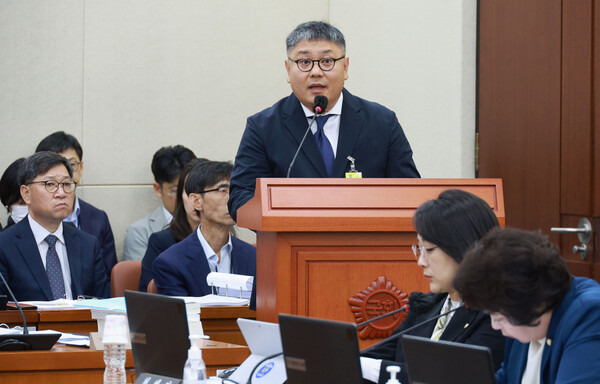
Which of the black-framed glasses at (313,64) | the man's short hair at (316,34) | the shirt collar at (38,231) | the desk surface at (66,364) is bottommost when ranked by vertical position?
the desk surface at (66,364)

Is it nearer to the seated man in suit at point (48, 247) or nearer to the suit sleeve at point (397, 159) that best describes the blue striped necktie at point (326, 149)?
the suit sleeve at point (397, 159)

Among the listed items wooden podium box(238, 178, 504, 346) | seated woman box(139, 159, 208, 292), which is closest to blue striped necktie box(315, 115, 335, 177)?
wooden podium box(238, 178, 504, 346)

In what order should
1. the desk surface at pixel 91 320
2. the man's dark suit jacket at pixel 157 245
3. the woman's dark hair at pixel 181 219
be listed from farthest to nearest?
the woman's dark hair at pixel 181 219 < the man's dark suit jacket at pixel 157 245 < the desk surface at pixel 91 320

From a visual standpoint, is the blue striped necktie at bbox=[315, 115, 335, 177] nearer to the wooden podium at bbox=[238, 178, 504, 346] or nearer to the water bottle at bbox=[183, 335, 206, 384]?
the wooden podium at bbox=[238, 178, 504, 346]

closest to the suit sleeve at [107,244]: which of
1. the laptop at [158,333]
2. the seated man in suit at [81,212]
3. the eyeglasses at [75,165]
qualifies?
the seated man in suit at [81,212]

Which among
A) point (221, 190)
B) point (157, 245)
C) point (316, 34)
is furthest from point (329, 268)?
point (157, 245)

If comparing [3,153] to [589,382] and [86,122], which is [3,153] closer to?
[86,122]

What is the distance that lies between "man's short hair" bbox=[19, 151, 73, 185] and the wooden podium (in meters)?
1.94

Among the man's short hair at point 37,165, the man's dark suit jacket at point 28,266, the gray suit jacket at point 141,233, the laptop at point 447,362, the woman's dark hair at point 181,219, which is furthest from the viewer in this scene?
the gray suit jacket at point 141,233

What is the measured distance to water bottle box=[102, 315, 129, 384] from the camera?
6.48ft

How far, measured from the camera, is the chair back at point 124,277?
13.1ft

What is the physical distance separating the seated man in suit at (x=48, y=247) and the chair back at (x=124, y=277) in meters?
0.09

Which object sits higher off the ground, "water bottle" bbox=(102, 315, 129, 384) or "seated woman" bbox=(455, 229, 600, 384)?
"seated woman" bbox=(455, 229, 600, 384)

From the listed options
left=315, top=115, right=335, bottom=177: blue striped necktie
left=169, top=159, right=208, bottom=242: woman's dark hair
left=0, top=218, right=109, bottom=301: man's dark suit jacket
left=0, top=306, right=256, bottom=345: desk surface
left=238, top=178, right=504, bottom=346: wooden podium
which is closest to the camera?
left=238, top=178, right=504, bottom=346: wooden podium
